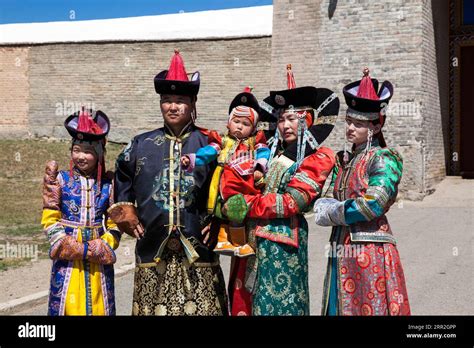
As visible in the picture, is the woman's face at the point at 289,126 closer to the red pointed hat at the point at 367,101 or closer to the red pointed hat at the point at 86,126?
the red pointed hat at the point at 367,101

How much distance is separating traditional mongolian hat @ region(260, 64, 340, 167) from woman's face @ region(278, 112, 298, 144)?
0.02 meters

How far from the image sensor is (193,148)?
3641 mm

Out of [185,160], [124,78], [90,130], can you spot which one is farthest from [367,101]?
[124,78]

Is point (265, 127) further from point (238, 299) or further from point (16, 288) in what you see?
point (16, 288)

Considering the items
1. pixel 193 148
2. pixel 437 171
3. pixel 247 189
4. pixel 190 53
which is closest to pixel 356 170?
pixel 247 189

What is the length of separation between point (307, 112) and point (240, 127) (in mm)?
409

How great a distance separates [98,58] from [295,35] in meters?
8.15

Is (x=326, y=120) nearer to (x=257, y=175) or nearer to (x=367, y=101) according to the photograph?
(x=367, y=101)

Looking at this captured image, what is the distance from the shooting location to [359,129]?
11.6ft

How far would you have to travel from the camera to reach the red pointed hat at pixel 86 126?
12.3ft

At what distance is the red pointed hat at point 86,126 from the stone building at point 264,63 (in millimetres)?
10557

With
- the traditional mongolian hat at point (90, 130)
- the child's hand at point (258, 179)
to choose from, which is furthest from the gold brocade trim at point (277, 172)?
the traditional mongolian hat at point (90, 130)

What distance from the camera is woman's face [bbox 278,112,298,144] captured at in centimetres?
358

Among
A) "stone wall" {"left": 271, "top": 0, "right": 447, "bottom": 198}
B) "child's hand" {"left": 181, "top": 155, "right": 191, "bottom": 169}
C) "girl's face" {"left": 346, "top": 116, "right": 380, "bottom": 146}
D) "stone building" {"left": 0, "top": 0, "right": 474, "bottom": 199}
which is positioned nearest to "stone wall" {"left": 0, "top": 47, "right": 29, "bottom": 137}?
"stone building" {"left": 0, "top": 0, "right": 474, "bottom": 199}
